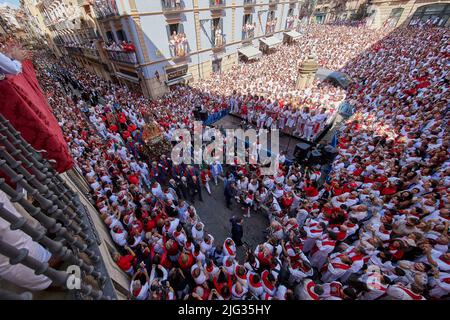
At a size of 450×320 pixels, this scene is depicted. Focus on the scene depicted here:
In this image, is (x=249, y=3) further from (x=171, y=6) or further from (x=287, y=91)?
(x=287, y=91)

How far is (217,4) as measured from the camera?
1927 cm

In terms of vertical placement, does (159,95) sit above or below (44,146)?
below

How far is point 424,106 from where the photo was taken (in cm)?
923

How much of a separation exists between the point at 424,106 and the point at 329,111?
4.16 meters

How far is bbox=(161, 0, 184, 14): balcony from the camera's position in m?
15.7

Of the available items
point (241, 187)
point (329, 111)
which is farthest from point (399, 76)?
point (241, 187)

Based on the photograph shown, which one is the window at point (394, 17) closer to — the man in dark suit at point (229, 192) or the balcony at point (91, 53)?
the man in dark suit at point (229, 192)

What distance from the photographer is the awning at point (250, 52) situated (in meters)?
24.0

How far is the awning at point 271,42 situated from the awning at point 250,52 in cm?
271

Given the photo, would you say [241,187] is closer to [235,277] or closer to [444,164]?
[235,277]

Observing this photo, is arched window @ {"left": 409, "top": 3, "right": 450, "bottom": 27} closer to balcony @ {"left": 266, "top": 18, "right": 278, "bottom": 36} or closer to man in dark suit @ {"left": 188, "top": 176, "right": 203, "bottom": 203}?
balcony @ {"left": 266, "top": 18, "right": 278, "bottom": 36}

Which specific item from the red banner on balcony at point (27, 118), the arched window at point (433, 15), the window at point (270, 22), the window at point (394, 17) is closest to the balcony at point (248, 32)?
the window at point (270, 22)

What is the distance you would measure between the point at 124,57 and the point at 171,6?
597cm

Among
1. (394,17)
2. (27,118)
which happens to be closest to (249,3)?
(394,17)
